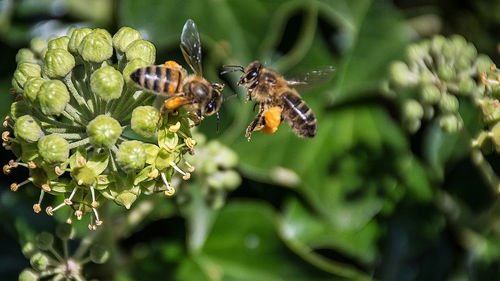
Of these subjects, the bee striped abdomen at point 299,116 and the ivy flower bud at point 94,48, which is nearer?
the ivy flower bud at point 94,48

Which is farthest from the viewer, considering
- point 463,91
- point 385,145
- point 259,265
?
point 385,145

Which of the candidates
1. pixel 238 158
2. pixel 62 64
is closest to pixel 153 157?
pixel 62 64

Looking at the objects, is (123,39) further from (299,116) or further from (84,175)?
(299,116)

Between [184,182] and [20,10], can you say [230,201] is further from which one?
[20,10]

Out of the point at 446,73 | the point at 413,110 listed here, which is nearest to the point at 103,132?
the point at 413,110

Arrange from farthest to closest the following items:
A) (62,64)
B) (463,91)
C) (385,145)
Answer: (385,145), (463,91), (62,64)

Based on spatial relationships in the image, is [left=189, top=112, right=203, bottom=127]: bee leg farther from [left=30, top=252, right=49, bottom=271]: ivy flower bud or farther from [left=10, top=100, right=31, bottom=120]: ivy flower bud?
[left=30, top=252, right=49, bottom=271]: ivy flower bud

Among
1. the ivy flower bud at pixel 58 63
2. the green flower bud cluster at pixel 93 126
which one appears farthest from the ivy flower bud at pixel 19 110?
the ivy flower bud at pixel 58 63

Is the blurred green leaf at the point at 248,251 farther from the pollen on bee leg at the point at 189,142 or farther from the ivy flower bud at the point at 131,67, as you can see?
the ivy flower bud at the point at 131,67
